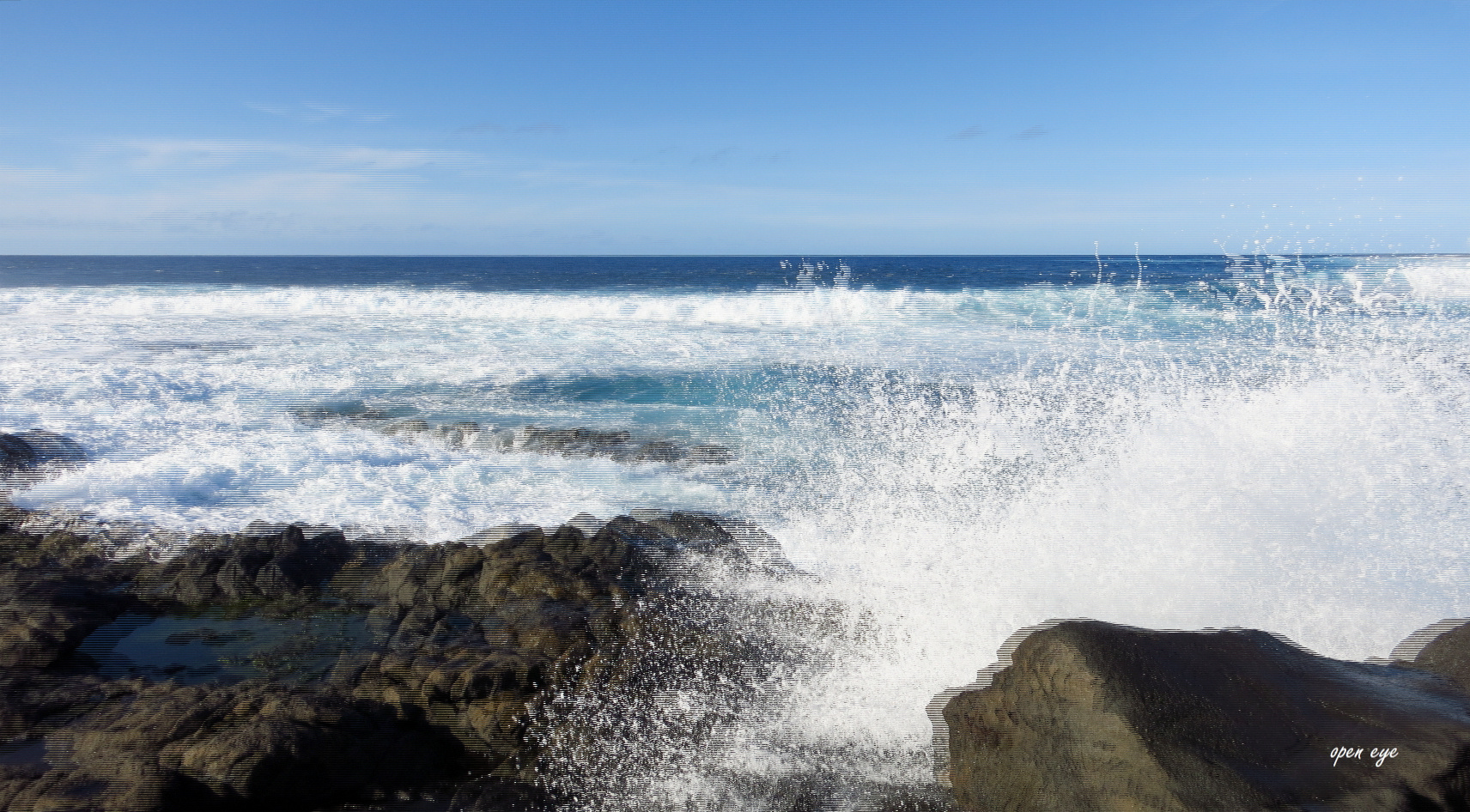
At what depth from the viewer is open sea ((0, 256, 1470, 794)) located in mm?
4770

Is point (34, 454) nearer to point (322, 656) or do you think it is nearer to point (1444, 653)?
point (322, 656)

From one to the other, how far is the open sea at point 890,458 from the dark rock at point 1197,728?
27.1 inches

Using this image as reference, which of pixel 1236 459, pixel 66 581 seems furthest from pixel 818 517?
pixel 66 581

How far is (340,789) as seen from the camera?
11.6ft

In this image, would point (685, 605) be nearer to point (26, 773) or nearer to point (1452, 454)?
point (26, 773)

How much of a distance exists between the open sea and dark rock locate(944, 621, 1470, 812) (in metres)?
0.69

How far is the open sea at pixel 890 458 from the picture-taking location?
477cm

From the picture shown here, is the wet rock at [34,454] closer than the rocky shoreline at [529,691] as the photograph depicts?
No

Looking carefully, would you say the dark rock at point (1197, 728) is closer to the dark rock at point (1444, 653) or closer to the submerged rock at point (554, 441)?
the dark rock at point (1444, 653)

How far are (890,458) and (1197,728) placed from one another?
5.56 m

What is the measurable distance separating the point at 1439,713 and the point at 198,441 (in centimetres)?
1077

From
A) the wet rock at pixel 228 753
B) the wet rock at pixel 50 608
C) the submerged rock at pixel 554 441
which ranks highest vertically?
the submerged rock at pixel 554 441

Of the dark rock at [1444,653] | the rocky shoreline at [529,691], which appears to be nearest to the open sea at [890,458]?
the rocky shoreline at [529,691]

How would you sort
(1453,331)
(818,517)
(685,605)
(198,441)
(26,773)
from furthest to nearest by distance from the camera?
(1453,331)
(198,441)
(818,517)
(685,605)
(26,773)
